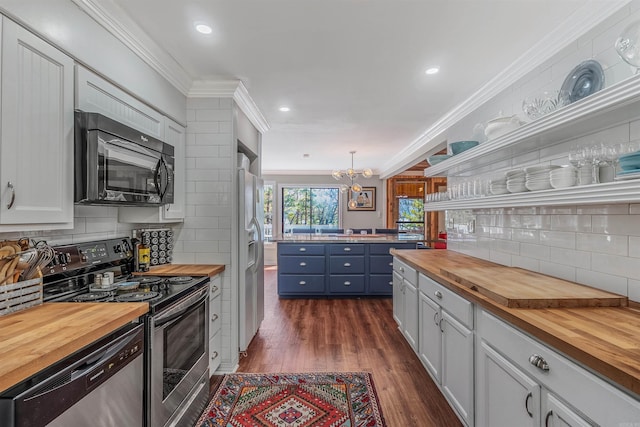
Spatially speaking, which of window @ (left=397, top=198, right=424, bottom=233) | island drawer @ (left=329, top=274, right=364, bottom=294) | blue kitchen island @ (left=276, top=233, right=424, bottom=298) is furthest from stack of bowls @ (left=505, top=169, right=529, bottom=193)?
window @ (left=397, top=198, right=424, bottom=233)

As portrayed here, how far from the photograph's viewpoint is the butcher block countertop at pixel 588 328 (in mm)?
857

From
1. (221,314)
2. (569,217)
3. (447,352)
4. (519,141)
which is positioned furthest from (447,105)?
(221,314)

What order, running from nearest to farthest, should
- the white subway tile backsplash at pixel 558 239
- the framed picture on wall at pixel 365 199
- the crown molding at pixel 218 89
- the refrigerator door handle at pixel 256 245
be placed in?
1. the white subway tile backsplash at pixel 558 239
2. the crown molding at pixel 218 89
3. the refrigerator door handle at pixel 256 245
4. the framed picture on wall at pixel 365 199

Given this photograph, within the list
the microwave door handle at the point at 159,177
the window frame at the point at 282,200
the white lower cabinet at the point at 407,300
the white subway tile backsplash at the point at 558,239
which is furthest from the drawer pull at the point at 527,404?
the window frame at the point at 282,200

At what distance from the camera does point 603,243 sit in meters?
1.56

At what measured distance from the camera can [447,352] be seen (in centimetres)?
194

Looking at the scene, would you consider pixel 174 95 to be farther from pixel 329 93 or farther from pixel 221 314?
pixel 221 314

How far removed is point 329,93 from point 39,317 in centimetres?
253

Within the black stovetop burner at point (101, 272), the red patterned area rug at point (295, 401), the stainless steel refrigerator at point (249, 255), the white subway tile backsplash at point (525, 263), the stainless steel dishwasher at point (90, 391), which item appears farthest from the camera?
the stainless steel refrigerator at point (249, 255)

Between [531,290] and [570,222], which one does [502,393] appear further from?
[570,222]

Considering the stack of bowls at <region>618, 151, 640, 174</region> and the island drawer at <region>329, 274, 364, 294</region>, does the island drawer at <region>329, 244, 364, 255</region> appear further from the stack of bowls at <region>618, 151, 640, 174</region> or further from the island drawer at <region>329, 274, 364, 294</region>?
the stack of bowls at <region>618, 151, 640, 174</region>

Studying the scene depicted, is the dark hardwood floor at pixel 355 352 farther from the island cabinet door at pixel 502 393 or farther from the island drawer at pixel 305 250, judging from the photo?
the island drawer at pixel 305 250

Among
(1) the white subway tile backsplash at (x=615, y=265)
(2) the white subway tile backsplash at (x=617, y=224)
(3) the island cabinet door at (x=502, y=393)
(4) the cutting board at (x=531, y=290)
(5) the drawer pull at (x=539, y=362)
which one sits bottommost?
(3) the island cabinet door at (x=502, y=393)

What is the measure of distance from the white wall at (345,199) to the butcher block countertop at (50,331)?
6.45 meters
